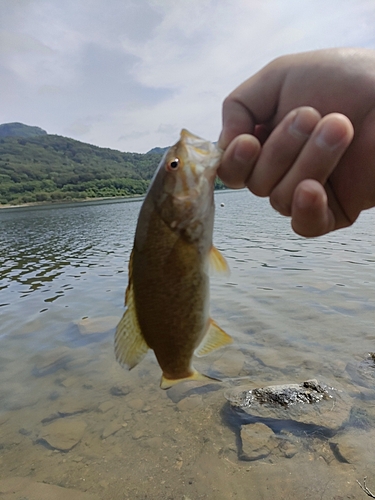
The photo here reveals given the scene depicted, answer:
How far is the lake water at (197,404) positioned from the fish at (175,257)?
405 centimetres

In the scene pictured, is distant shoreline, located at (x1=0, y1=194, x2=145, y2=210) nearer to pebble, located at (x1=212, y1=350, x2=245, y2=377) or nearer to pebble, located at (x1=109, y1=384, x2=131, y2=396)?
pebble, located at (x1=109, y1=384, x2=131, y2=396)

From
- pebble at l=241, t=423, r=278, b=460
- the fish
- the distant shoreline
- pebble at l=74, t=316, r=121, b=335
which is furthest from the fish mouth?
the distant shoreline

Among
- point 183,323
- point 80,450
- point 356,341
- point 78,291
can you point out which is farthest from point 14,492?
point 78,291

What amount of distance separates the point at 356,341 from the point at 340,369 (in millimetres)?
1642

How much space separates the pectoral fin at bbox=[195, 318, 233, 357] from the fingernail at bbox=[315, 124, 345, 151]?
133 cm

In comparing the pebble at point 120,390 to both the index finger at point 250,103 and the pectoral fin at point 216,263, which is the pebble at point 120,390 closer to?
the pectoral fin at point 216,263

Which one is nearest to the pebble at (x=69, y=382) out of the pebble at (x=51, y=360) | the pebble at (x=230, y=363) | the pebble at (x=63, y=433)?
the pebble at (x=51, y=360)

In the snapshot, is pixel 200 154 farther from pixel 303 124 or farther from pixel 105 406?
pixel 105 406

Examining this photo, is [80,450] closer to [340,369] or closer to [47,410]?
[47,410]

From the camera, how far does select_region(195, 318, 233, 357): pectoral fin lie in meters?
2.50

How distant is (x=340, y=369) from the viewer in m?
8.05

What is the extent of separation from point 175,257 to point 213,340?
2.32 ft

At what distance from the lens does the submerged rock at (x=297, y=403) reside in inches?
246

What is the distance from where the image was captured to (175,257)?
88.4 inches
